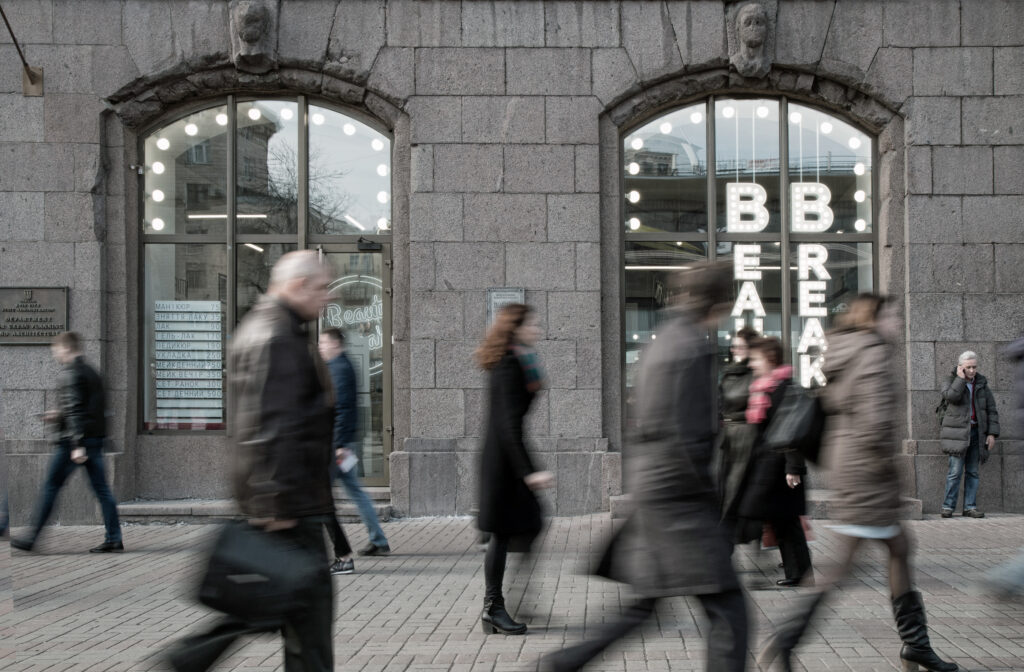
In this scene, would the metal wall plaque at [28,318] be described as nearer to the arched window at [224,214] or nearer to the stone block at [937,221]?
the arched window at [224,214]

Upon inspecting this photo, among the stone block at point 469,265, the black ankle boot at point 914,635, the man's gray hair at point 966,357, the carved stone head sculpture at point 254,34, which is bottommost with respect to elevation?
the black ankle boot at point 914,635

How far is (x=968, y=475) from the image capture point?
33.5 feet

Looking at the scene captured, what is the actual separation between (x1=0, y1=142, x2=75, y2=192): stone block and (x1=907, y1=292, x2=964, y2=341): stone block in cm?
899

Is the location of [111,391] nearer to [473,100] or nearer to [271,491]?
[473,100]

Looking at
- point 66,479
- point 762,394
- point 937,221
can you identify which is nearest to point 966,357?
point 937,221

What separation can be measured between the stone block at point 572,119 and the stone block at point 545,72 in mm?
101

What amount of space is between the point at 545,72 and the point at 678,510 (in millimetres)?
7709

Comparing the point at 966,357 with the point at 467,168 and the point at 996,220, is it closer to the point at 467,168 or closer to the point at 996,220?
the point at 996,220

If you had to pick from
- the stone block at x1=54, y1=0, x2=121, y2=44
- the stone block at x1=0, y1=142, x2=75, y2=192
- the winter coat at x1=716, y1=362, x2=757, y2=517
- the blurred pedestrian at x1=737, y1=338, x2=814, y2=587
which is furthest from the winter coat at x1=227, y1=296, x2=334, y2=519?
the stone block at x1=54, y1=0, x2=121, y2=44

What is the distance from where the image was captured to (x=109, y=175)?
35.7 feet

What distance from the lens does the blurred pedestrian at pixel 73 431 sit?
8602mm

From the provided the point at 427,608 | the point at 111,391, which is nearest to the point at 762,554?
the point at 427,608

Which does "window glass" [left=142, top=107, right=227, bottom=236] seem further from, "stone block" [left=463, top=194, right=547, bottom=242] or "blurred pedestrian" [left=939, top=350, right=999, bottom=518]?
"blurred pedestrian" [left=939, top=350, right=999, bottom=518]

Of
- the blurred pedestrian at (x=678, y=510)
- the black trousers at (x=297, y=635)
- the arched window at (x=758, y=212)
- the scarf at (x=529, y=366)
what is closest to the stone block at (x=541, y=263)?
the arched window at (x=758, y=212)
